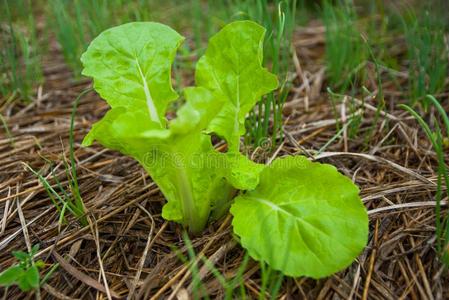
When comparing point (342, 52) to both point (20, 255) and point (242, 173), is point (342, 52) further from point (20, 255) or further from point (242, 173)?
point (20, 255)

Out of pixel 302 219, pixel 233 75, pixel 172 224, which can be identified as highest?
pixel 233 75

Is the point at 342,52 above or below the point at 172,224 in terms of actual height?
above

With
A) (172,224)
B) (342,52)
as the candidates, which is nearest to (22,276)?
(172,224)

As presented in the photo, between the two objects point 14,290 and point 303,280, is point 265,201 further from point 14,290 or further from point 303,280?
point 14,290

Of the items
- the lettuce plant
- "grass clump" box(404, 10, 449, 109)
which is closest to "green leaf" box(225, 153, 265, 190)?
the lettuce plant

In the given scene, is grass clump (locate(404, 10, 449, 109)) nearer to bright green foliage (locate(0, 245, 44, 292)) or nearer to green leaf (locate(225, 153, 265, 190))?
green leaf (locate(225, 153, 265, 190))

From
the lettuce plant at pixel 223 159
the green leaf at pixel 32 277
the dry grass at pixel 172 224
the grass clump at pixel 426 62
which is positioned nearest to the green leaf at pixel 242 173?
the lettuce plant at pixel 223 159

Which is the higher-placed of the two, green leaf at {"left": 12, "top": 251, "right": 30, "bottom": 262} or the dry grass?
green leaf at {"left": 12, "top": 251, "right": 30, "bottom": 262}
